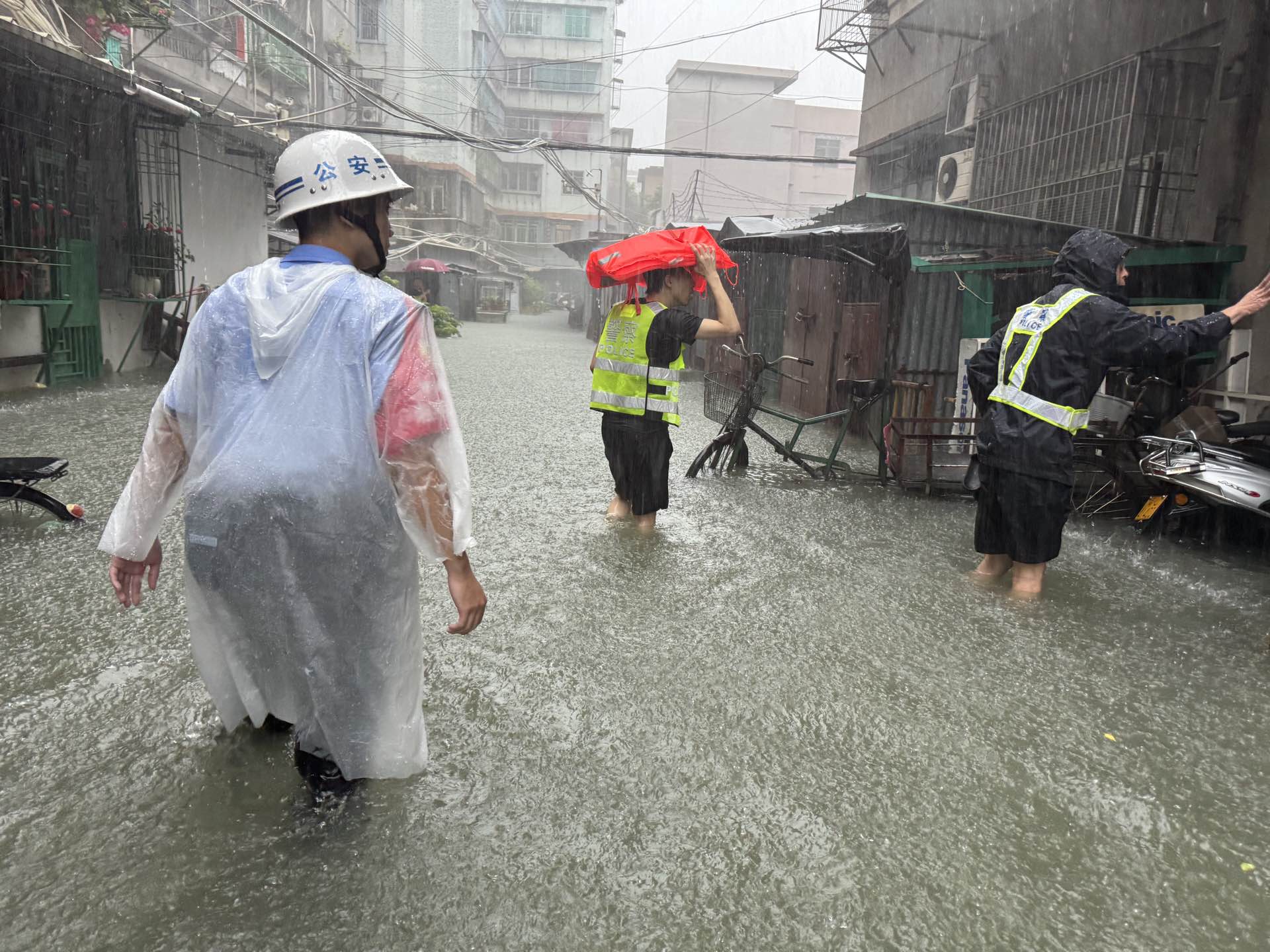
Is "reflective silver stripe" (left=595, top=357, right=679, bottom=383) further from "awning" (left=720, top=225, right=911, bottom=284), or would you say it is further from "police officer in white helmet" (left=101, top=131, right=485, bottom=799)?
"police officer in white helmet" (left=101, top=131, right=485, bottom=799)

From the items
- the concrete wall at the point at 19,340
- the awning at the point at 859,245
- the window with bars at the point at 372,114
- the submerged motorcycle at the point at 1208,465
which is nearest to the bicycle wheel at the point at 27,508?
the concrete wall at the point at 19,340

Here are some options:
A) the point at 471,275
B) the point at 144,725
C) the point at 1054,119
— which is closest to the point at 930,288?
the point at 1054,119

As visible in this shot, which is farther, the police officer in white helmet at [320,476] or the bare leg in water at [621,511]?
the bare leg in water at [621,511]

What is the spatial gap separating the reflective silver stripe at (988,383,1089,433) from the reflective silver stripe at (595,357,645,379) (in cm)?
212

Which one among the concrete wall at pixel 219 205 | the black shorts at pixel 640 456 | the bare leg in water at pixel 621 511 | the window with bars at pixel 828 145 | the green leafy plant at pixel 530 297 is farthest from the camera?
the green leafy plant at pixel 530 297

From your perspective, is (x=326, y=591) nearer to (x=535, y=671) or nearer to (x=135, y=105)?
(x=535, y=671)

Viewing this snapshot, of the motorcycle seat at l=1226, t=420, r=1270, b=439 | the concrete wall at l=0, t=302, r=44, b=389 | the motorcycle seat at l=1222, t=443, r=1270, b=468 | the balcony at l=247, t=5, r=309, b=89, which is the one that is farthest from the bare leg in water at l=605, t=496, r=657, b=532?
the balcony at l=247, t=5, r=309, b=89

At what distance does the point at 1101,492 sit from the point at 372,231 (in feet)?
19.5

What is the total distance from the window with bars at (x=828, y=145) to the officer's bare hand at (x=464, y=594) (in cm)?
4937

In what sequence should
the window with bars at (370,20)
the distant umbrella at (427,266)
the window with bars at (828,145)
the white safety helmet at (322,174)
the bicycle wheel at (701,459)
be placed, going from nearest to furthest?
the white safety helmet at (322,174)
the bicycle wheel at (701,459)
the distant umbrella at (427,266)
the window with bars at (370,20)
the window with bars at (828,145)

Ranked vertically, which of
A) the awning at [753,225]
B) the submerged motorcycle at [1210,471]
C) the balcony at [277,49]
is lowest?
the submerged motorcycle at [1210,471]

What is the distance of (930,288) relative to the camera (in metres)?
9.72

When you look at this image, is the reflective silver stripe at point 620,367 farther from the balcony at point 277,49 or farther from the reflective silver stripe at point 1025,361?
the balcony at point 277,49

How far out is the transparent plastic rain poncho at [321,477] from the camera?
6.47 feet
